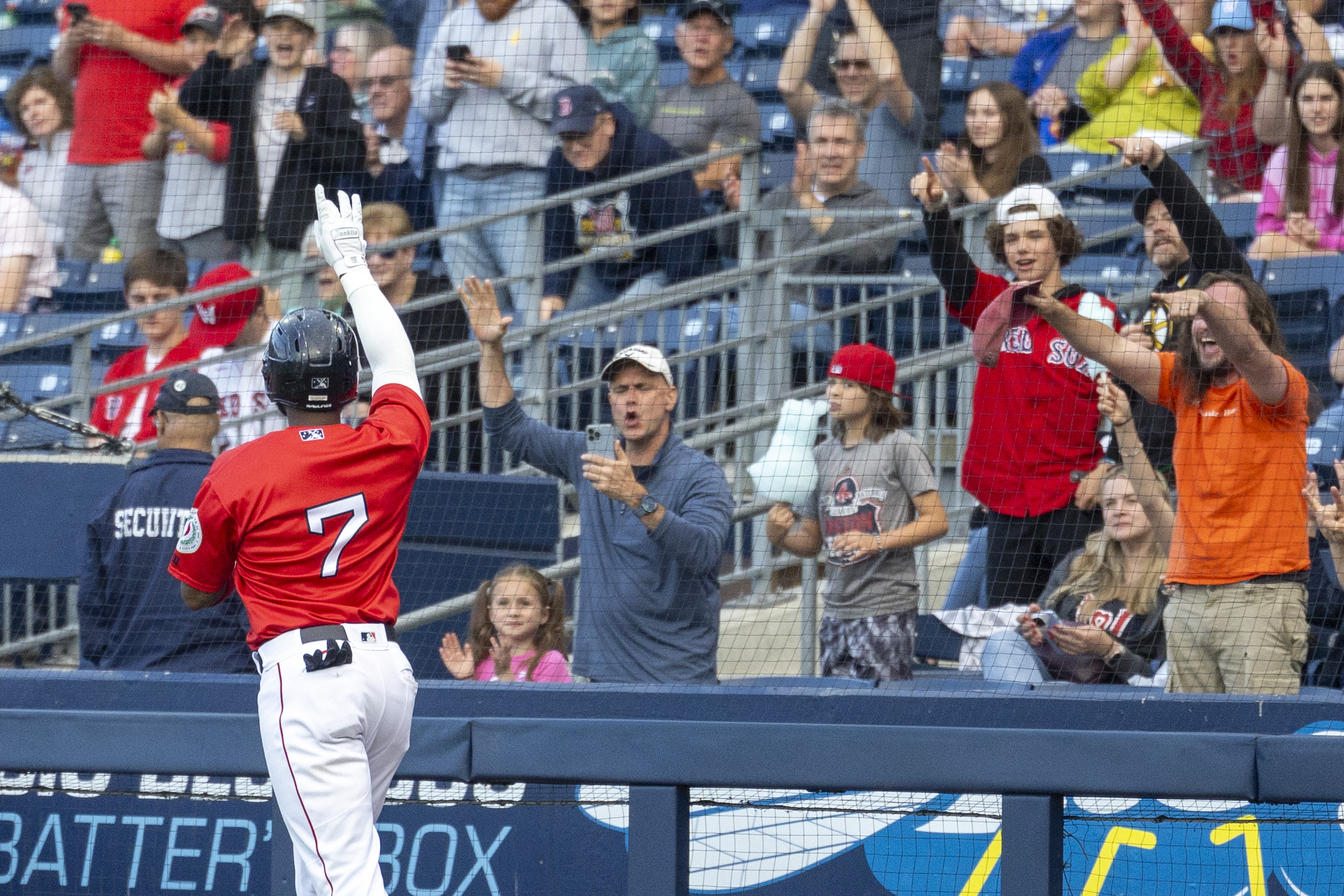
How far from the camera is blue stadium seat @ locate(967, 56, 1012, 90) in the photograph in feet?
25.2

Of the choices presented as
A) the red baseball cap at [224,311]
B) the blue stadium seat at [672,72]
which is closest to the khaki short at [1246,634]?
the red baseball cap at [224,311]

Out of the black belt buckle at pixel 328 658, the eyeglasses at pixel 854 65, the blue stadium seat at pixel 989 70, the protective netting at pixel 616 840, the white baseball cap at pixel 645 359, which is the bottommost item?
the protective netting at pixel 616 840

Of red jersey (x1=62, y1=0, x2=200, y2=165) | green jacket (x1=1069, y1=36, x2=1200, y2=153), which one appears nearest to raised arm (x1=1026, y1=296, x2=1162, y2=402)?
green jacket (x1=1069, y1=36, x2=1200, y2=153)

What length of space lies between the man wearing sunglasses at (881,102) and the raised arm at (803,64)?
318 millimetres

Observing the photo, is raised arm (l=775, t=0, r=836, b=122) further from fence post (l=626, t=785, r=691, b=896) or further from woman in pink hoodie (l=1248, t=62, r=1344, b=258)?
fence post (l=626, t=785, r=691, b=896)

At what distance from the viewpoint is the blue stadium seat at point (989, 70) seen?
7695 mm

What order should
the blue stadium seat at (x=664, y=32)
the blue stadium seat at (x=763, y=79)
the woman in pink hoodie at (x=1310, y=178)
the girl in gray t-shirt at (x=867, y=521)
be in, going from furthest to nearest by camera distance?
the blue stadium seat at (x=664, y=32)
the blue stadium seat at (x=763, y=79)
the woman in pink hoodie at (x=1310, y=178)
the girl in gray t-shirt at (x=867, y=521)

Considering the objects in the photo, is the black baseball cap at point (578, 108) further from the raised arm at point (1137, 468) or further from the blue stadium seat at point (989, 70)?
the raised arm at point (1137, 468)

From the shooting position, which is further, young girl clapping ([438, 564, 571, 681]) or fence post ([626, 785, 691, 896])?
young girl clapping ([438, 564, 571, 681])

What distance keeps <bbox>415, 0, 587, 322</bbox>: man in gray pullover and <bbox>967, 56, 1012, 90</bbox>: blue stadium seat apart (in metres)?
1.95

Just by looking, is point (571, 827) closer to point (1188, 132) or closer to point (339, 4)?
point (1188, 132)

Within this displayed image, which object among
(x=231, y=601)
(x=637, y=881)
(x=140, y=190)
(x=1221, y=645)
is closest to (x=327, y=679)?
(x=637, y=881)

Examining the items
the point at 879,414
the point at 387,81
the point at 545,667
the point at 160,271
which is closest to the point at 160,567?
the point at 545,667

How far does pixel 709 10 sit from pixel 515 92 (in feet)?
3.19
